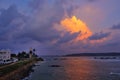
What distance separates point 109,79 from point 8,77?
26.1 meters

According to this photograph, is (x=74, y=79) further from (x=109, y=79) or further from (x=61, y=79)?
(x=109, y=79)

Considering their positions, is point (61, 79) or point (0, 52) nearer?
point (61, 79)

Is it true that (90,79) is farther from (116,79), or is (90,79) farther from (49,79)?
(49,79)

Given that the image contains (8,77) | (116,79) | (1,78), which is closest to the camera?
(1,78)

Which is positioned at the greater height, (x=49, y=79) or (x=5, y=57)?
(x=5, y=57)

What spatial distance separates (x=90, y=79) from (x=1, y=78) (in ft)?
82.3

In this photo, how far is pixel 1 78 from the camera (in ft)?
174

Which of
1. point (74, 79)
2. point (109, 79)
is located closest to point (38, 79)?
point (74, 79)

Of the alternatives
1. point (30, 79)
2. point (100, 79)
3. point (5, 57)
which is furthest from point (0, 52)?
point (100, 79)

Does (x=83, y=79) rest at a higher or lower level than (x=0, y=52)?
lower

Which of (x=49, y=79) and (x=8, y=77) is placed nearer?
(x=8, y=77)

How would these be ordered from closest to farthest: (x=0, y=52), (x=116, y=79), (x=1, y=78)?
(x=1, y=78) → (x=116, y=79) → (x=0, y=52)

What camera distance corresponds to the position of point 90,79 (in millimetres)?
67500

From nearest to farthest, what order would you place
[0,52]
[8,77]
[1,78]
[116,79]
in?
[1,78]
[8,77]
[116,79]
[0,52]
